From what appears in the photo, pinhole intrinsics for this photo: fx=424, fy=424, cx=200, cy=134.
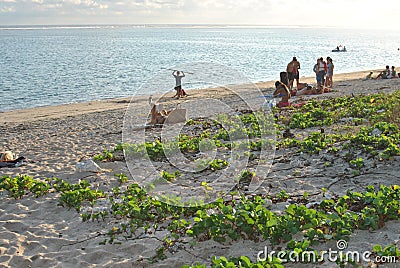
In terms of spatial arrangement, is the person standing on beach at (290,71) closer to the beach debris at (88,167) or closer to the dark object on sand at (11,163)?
the beach debris at (88,167)

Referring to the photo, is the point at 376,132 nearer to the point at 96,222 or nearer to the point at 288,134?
the point at 288,134

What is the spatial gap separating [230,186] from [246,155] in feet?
6.08

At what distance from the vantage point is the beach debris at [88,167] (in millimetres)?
9148

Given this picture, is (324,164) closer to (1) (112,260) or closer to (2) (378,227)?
(2) (378,227)

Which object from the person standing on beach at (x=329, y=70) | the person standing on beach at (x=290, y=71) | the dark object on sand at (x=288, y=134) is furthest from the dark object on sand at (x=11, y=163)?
the person standing on beach at (x=329, y=70)

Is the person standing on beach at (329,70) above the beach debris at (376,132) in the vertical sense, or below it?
above

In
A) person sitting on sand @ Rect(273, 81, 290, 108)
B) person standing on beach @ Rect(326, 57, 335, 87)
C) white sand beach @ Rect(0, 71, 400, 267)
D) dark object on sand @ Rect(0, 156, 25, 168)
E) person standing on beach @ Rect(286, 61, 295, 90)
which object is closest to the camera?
white sand beach @ Rect(0, 71, 400, 267)

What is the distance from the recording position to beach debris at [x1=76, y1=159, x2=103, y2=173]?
30.0 ft

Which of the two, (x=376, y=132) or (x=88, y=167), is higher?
(x=376, y=132)

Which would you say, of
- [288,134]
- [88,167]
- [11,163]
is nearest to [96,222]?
[88,167]

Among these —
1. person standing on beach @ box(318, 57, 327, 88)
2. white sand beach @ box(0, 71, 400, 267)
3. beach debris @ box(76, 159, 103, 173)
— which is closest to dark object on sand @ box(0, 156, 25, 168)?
white sand beach @ box(0, 71, 400, 267)

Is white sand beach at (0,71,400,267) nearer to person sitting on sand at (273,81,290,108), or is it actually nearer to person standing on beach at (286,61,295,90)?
person sitting on sand at (273,81,290,108)

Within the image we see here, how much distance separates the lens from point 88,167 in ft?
30.3

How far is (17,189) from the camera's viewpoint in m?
7.95
